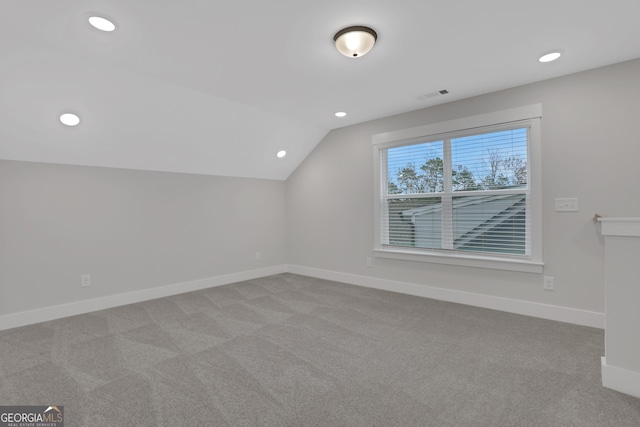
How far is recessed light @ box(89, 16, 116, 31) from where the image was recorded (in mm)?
2029

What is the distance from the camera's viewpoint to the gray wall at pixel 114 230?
315 cm

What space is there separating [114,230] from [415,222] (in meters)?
3.86

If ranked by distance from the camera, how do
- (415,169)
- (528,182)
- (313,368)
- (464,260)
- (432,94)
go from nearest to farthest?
1. (313,368)
2. (528,182)
3. (432,94)
4. (464,260)
5. (415,169)

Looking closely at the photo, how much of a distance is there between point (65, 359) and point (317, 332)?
2.04m

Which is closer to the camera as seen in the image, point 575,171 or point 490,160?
point 575,171

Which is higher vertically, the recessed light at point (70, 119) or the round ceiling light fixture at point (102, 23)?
the round ceiling light fixture at point (102, 23)

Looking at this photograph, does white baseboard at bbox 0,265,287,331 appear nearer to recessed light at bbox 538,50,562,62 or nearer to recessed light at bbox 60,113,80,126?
recessed light at bbox 60,113,80,126

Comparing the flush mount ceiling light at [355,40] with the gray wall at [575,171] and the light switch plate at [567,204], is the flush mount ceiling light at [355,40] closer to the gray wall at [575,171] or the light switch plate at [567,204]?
the gray wall at [575,171]

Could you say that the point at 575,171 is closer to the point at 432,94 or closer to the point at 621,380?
the point at 432,94

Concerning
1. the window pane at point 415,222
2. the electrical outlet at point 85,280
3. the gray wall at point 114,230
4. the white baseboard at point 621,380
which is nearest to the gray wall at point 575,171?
the window pane at point 415,222

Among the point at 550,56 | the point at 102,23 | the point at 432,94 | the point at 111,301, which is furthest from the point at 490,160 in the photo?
the point at 111,301

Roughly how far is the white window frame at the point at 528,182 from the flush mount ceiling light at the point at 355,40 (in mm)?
1866

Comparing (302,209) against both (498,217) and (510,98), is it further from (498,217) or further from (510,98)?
(510,98)

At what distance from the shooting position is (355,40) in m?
2.25
